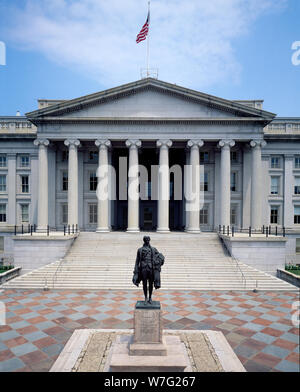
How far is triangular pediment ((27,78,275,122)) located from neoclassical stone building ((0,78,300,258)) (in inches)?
4.3

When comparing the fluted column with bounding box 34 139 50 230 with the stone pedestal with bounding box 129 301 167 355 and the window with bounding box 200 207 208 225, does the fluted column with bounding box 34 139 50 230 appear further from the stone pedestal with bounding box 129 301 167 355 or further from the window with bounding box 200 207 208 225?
the stone pedestal with bounding box 129 301 167 355

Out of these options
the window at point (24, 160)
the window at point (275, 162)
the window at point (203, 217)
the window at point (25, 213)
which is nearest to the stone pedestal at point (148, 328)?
the window at point (203, 217)

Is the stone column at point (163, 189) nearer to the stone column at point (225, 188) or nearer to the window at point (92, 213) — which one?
the stone column at point (225, 188)

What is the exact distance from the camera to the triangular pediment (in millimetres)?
26516

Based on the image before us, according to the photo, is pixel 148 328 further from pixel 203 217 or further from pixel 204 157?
pixel 204 157

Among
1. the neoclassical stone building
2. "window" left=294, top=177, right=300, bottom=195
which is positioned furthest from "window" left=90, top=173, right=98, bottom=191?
"window" left=294, top=177, right=300, bottom=195

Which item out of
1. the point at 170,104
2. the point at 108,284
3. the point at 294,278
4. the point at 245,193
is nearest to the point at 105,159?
the point at 170,104

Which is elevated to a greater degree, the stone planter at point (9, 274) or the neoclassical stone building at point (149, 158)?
the neoclassical stone building at point (149, 158)

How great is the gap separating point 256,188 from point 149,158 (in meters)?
15.0

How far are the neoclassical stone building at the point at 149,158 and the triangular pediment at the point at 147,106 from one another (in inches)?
4.3

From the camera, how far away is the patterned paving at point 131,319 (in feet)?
26.5

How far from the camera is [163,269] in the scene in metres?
18.9

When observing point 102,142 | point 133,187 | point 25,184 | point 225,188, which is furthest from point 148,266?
point 25,184
